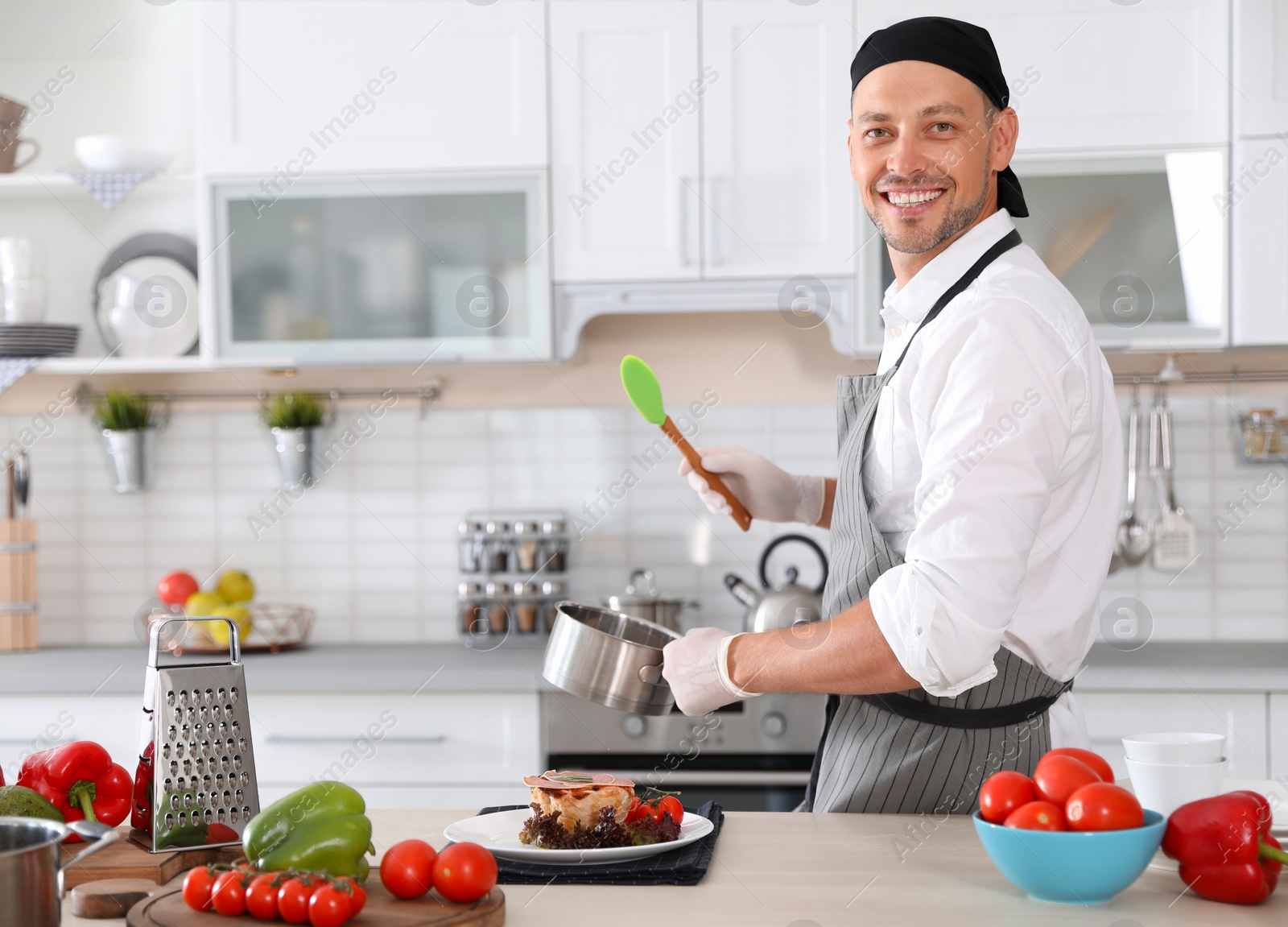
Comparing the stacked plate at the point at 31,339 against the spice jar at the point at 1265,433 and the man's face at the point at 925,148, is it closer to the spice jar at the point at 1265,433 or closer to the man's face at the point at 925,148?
the man's face at the point at 925,148

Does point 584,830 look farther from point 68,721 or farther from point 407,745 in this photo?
point 68,721

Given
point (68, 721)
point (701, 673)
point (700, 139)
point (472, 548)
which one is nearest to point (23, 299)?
point (68, 721)

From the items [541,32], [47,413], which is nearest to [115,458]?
[47,413]

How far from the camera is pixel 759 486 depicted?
174cm

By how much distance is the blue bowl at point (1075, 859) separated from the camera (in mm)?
921

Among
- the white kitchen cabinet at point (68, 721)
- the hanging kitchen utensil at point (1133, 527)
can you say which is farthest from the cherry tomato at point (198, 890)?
the hanging kitchen utensil at point (1133, 527)

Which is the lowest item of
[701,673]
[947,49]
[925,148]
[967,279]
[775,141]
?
[701,673]

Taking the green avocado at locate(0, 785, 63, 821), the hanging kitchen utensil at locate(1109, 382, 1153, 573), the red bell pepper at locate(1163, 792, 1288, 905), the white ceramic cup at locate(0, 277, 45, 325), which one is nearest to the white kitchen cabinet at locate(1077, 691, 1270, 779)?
the hanging kitchen utensil at locate(1109, 382, 1153, 573)

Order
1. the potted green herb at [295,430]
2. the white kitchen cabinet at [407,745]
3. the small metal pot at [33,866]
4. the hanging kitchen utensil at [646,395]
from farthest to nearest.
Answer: the potted green herb at [295,430] → the white kitchen cabinet at [407,745] → the hanging kitchen utensil at [646,395] → the small metal pot at [33,866]

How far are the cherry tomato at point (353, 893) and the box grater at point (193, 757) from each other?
25 centimetres

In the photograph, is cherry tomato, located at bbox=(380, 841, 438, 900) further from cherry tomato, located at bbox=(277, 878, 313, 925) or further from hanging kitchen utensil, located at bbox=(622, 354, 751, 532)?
hanging kitchen utensil, located at bbox=(622, 354, 751, 532)

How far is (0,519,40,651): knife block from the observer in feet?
8.68

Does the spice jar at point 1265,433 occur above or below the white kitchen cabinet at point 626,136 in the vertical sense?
below

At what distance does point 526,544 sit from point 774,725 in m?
0.70
